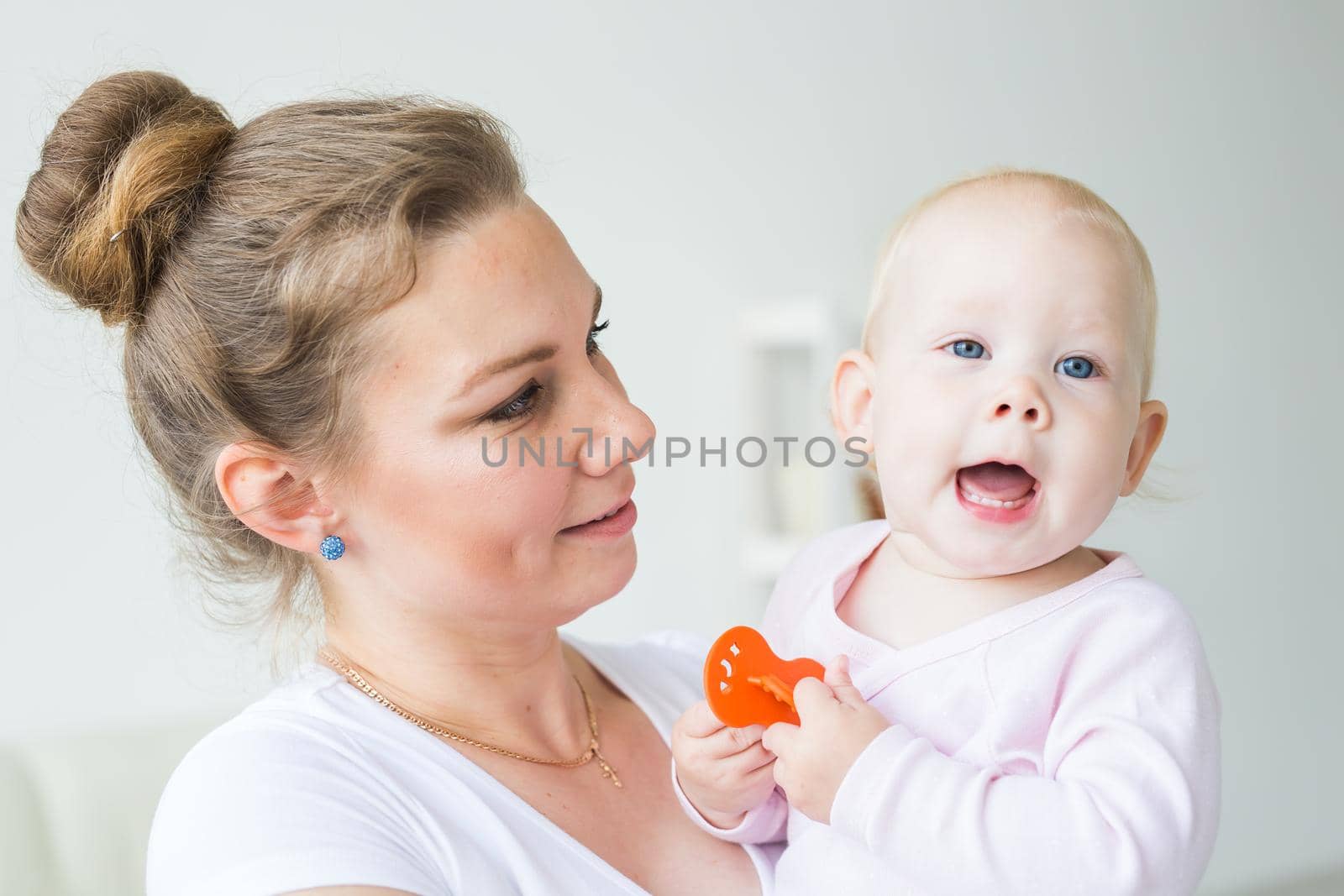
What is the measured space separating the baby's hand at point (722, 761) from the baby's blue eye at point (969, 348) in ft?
1.42

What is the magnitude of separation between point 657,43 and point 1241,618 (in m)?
2.64

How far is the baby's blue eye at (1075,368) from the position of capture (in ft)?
3.83

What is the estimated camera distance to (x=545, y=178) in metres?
3.14

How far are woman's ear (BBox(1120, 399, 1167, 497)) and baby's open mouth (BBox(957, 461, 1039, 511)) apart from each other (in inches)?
5.4

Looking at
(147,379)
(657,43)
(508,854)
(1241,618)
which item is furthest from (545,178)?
(1241,618)

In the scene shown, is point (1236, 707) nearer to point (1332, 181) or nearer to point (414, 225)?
point (1332, 181)

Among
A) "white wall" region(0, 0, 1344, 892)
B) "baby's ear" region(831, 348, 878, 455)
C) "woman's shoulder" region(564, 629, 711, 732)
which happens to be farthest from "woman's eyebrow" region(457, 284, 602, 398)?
"white wall" region(0, 0, 1344, 892)

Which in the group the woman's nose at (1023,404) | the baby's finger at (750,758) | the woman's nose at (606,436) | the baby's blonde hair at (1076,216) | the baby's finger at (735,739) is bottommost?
the baby's finger at (750,758)

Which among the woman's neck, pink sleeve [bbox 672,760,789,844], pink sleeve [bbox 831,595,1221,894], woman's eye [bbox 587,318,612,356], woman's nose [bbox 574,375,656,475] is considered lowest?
pink sleeve [bbox 672,760,789,844]

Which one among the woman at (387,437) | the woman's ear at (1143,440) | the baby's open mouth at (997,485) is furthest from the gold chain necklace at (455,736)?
the woman's ear at (1143,440)

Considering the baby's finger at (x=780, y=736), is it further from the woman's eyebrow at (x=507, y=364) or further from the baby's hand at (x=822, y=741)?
the woman's eyebrow at (x=507, y=364)

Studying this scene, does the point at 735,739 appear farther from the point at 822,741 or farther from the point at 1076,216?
the point at 1076,216

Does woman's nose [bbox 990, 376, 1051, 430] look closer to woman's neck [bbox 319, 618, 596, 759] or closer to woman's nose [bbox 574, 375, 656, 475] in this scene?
woman's nose [bbox 574, 375, 656, 475]

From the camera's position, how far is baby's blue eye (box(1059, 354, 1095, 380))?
1.17 metres
